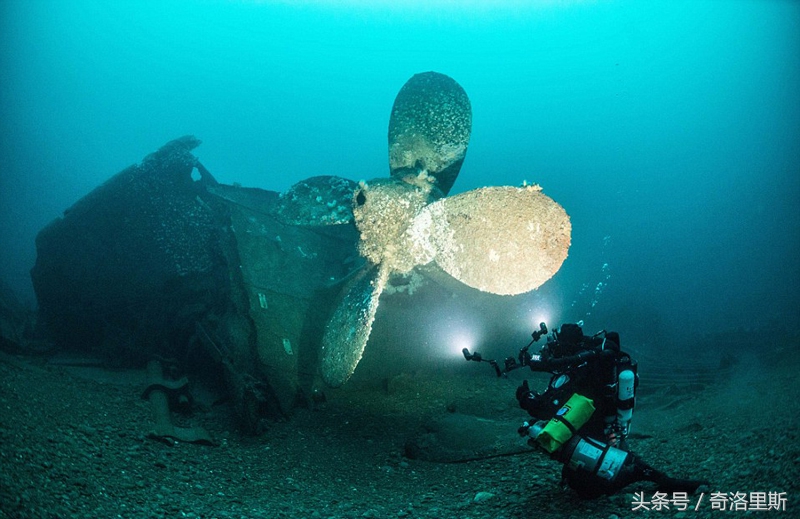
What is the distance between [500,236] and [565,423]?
210cm

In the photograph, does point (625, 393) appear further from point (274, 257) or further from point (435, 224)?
point (274, 257)

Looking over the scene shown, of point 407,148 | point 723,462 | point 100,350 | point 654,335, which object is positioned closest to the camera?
point 723,462

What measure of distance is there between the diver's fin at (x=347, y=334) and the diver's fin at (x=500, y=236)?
1.16 m

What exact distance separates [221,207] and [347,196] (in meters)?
2.61

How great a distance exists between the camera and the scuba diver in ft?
10.1

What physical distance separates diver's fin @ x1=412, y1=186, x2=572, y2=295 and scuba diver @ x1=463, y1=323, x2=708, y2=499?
101 cm

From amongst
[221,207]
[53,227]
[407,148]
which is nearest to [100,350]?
[53,227]

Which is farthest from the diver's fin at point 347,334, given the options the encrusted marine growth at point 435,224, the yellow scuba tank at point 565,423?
the yellow scuba tank at point 565,423

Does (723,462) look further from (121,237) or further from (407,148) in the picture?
(121,237)

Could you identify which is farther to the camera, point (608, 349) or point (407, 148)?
point (407, 148)

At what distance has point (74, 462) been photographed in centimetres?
321

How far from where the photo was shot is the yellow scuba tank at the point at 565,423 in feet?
10.1

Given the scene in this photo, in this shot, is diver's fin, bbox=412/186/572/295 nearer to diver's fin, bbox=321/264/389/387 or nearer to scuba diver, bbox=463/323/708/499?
scuba diver, bbox=463/323/708/499

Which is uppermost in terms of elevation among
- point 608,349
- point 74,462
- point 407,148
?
point 407,148
